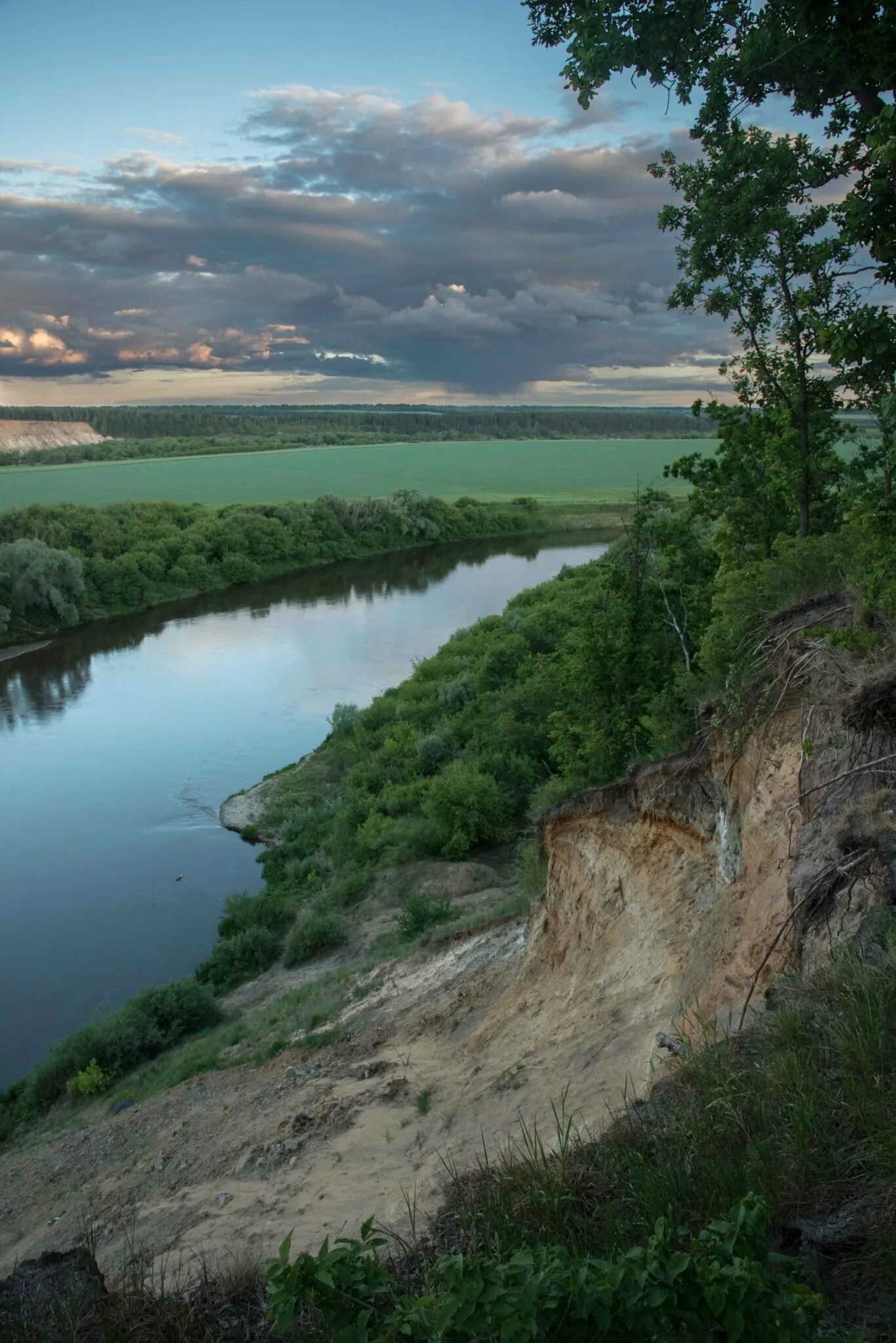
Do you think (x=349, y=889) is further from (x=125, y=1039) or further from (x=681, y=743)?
(x=681, y=743)

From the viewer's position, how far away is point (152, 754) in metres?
32.7

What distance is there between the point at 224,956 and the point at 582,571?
2543 cm

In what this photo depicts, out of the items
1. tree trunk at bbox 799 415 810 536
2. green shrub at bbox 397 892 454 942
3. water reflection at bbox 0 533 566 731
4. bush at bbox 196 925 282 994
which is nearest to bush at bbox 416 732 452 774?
bush at bbox 196 925 282 994

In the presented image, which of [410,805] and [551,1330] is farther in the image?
[410,805]

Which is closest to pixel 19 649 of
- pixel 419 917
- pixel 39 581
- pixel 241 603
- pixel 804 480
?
pixel 39 581

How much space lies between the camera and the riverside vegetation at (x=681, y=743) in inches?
101

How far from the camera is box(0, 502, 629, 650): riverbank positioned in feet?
190

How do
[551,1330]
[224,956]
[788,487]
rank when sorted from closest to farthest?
[551,1330], [788,487], [224,956]

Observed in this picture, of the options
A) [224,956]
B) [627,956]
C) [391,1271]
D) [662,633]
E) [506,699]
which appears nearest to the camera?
[391,1271]

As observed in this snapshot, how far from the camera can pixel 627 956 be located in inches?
350

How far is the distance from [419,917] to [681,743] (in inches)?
361

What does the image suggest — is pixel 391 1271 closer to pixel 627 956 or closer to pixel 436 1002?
pixel 627 956

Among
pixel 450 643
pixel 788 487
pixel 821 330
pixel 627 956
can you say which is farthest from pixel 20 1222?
pixel 450 643

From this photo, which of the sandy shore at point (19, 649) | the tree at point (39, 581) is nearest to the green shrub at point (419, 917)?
the sandy shore at point (19, 649)
